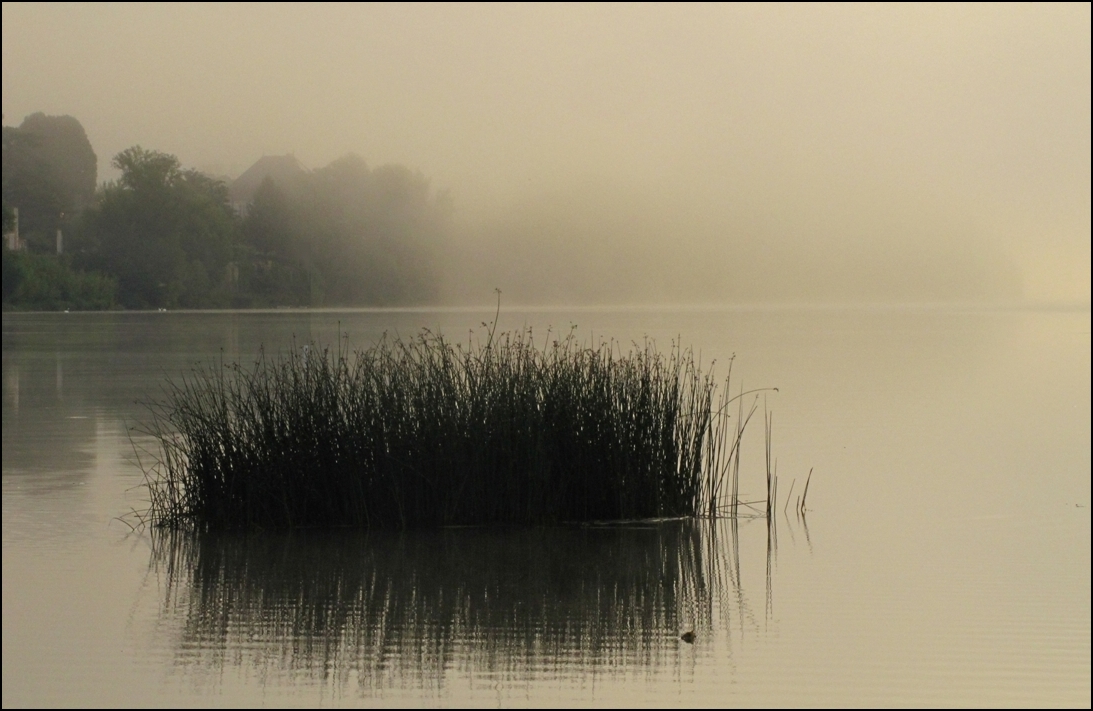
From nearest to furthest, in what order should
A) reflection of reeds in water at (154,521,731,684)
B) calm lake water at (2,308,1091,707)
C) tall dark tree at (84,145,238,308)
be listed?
calm lake water at (2,308,1091,707) → reflection of reeds in water at (154,521,731,684) → tall dark tree at (84,145,238,308)

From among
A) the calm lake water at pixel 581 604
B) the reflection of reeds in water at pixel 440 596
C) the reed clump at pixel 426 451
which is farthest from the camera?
the reed clump at pixel 426 451

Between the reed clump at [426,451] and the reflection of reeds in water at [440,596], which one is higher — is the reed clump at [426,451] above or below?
above

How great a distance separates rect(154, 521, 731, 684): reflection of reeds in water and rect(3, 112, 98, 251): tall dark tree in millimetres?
92818

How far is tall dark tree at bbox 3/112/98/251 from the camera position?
9838 cm

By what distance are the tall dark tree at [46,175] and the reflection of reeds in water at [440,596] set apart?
92.8 meters

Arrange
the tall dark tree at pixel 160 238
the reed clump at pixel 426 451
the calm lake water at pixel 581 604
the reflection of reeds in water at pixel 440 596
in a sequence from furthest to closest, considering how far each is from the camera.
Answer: the tall dark tree at pixel 160 238, the reed clump at pixel 426 451, the reflection of reeds in water at pixel 440 596, the calm lake water at pixel 581 604

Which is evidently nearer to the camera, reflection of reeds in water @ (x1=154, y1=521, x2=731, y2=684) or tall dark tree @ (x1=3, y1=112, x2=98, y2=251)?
reflection of reeds in water @ (x1=154, y1=521, x2=731, y2=684)

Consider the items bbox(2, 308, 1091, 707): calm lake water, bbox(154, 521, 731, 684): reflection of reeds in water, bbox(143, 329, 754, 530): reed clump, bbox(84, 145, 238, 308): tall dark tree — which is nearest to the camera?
bbox(2, 308, 1091, 707): calm lake water

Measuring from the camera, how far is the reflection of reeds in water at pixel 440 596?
5238mm

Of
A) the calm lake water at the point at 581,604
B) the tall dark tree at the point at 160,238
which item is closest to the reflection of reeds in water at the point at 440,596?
the calm lake water at the point at 581,604

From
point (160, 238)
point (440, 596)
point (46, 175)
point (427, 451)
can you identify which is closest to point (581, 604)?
point (440, 596)

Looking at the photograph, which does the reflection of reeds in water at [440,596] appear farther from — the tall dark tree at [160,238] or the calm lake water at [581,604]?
the tall dark tree at [160,238]

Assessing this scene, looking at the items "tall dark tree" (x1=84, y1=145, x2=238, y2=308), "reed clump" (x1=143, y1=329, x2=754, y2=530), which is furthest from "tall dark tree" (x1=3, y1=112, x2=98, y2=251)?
"reed clump" (x1=143, y1=329, x2=754, y2=530)

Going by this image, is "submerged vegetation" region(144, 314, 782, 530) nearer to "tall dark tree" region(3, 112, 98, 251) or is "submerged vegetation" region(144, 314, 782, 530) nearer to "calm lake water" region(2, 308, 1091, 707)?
"calm lake water" region(2, 308, 1091, 707)
